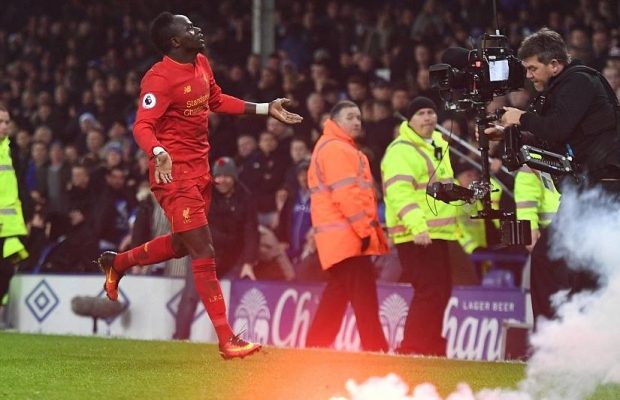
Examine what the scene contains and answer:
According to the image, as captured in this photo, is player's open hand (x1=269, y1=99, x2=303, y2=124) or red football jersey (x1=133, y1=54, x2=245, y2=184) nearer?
red football jersey (x1=133, y1=54, x2=245, y2=184)

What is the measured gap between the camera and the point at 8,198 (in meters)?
11.9

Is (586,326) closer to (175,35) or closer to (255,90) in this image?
(175,35)

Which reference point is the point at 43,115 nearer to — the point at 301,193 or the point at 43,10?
the point at 43,10

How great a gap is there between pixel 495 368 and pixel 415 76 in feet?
27.3

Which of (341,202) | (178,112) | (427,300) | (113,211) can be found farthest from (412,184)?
(113,211)

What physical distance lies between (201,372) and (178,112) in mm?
1838

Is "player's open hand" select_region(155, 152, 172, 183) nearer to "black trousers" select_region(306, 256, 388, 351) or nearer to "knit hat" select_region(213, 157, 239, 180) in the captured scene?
"black trousers" select_region(306, 256, 388, 351)

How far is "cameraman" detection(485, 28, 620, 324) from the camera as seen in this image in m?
8.36

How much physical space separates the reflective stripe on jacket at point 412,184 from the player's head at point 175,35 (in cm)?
288

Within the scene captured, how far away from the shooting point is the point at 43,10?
2762 centimetres

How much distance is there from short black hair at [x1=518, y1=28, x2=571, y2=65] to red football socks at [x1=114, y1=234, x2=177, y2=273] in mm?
2861

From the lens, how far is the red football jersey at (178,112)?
9133 mm

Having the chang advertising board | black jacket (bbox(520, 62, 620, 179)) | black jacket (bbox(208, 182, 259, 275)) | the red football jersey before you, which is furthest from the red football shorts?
black jacket (bbox(208, 182, 259, 275))

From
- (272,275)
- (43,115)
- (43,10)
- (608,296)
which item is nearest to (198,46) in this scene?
(608,296)
